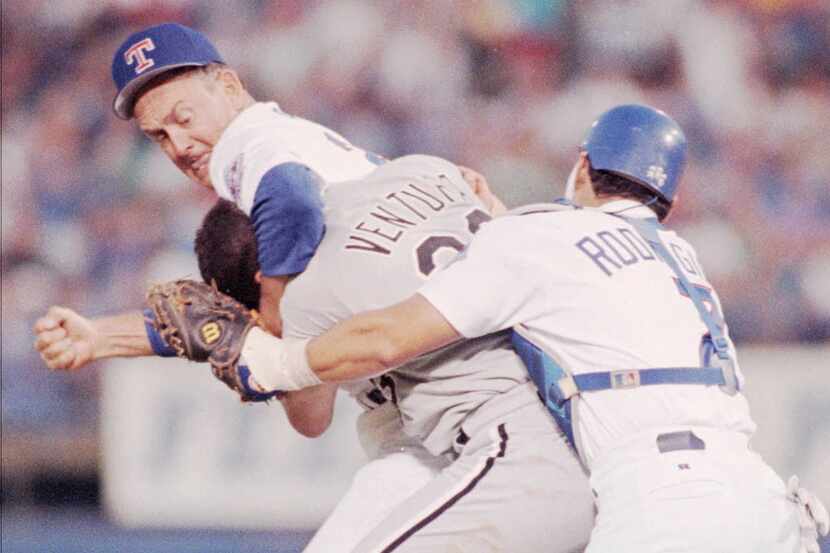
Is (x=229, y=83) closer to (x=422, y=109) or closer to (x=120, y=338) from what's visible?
(x=120, y=338)

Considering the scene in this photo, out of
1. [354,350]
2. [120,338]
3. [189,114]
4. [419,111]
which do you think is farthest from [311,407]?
[419,111]

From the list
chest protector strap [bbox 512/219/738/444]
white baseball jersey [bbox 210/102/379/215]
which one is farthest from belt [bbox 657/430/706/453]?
white baseball jersey [bbox 210/102/379/215]

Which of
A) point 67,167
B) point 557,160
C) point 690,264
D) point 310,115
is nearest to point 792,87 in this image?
point 557,160

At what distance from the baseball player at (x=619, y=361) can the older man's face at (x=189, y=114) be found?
110 cm

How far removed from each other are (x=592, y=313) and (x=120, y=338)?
5.00ft

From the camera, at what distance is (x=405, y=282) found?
4078 mm

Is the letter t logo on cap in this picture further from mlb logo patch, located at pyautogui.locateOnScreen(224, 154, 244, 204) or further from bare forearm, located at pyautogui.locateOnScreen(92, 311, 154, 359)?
bare forearm, located at pyautogui.locateOnScreen(92, 311, 154, 359)

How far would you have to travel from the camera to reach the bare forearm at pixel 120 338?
14.2 feet

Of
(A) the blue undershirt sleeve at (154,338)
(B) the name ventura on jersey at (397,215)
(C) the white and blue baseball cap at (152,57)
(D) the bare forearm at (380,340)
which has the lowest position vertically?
(A) the blue undershirt sleeve at (154,338)

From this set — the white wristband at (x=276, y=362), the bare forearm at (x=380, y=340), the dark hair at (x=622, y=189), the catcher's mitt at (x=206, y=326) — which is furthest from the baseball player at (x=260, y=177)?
the dark hair at (x=622, y=189)

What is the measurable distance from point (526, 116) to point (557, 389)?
6.23 metres

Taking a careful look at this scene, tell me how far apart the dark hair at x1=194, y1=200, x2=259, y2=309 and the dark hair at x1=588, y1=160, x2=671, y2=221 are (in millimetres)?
1111

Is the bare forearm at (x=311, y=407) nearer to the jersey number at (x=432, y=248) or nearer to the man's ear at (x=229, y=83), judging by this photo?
the jersey number at (x=432, y=248)

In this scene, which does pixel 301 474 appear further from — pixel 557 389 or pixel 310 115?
pixel 557 389
